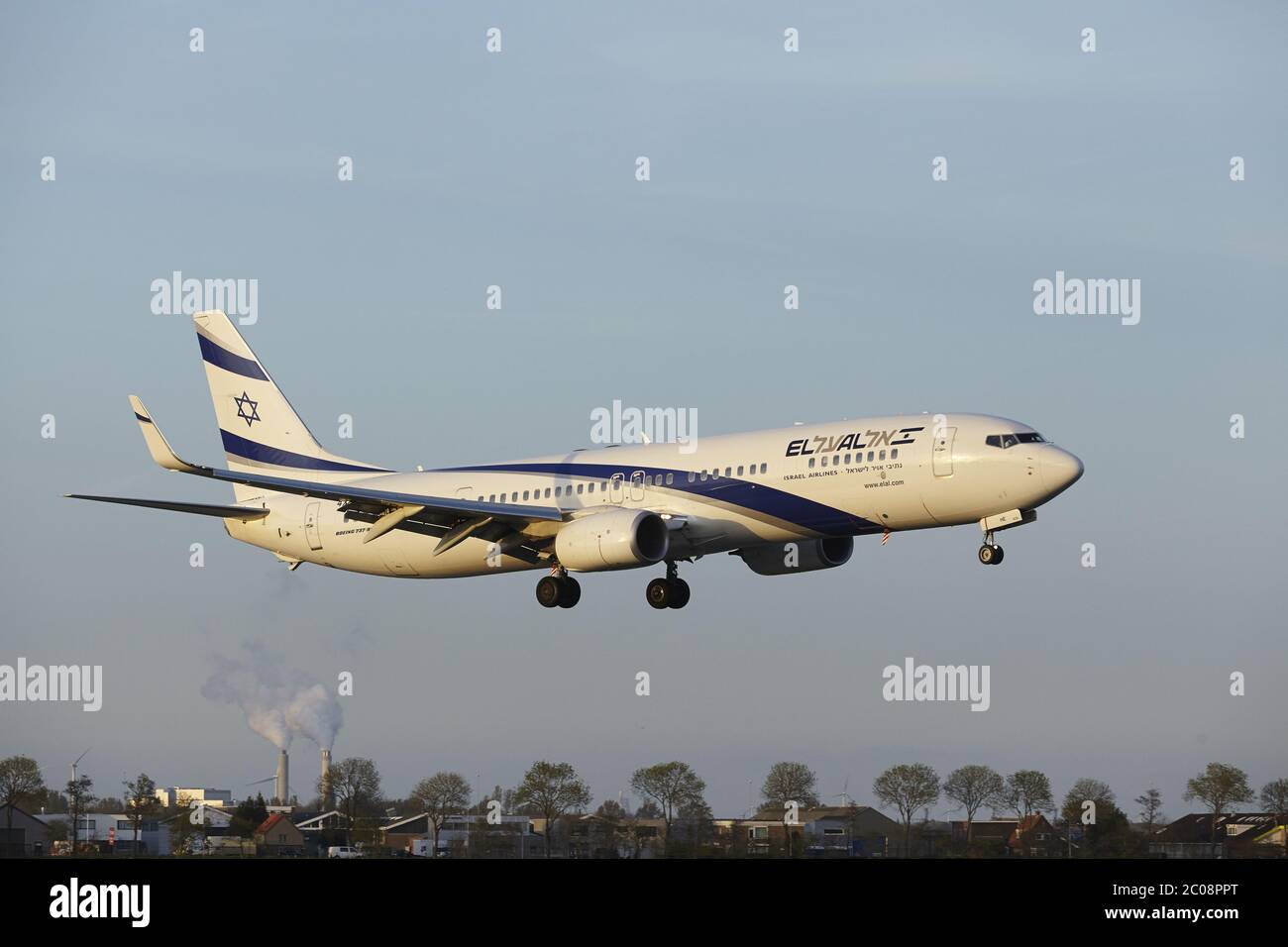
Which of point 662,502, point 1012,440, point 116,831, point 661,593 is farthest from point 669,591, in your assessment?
point 116,831

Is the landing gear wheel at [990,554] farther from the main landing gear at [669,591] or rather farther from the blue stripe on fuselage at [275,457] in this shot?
the blue stripe on fuselage at [275,457]

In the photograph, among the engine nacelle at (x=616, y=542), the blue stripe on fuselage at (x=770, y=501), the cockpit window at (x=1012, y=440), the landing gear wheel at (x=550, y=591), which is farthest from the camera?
the landing gear wheel at (x=550, y=591)

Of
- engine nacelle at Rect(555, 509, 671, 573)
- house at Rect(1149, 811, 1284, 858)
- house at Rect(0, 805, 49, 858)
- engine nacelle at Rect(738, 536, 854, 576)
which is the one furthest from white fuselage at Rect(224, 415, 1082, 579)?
house at Rect(0, 805, 49, 858)

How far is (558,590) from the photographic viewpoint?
6869 cm

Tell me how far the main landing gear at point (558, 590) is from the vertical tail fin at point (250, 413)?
571 inches

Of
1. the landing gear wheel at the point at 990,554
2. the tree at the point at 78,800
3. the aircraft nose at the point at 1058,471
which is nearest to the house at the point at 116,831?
the tree at the point at 78,800

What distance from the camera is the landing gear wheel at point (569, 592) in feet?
226

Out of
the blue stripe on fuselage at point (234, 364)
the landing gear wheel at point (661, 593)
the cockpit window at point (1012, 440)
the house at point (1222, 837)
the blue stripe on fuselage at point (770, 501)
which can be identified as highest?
the blue stripe on fuselage at point (234, 364)

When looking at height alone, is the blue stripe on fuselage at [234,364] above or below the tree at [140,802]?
above

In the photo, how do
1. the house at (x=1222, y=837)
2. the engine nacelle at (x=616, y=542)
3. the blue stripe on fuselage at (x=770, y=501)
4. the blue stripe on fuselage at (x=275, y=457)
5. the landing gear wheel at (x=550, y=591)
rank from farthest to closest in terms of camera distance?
the blue stripe on fuselage at (x=275, y=457) → the landing gear wheel at (x=550, y=591) → the engine nacelle at (x=616, y=542) → the blue stripe on fuselage at (x=770, y=501) → the house at (x=1222, y=837)

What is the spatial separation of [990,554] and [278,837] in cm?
2421

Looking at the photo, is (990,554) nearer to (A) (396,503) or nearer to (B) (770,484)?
(B) (770,484)
